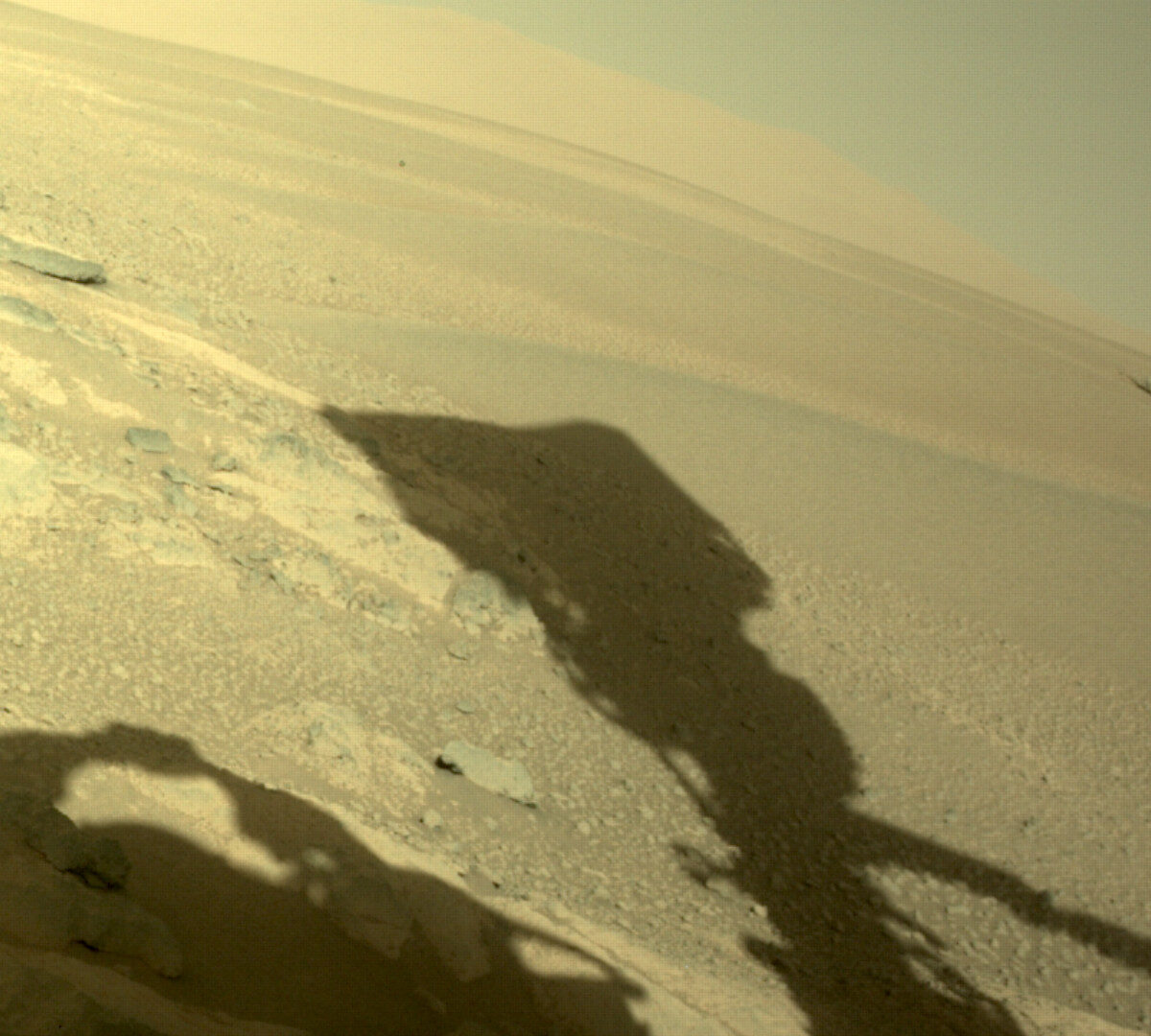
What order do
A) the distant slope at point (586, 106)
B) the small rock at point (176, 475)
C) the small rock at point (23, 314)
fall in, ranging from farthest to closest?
the distant slope at point (586, 106) < the small rock at point (23, 314) < the small rock at point (176, 475)

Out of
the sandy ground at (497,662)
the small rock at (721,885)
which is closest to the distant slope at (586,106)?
the sandy ground at (497,662)

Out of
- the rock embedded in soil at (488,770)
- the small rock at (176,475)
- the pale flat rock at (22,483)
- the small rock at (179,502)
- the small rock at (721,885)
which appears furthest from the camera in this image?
the small rock at (176,475)

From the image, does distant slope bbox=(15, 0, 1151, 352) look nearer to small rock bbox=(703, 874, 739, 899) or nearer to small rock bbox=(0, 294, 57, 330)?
small rock bbox=(0, 294, 57, 330)

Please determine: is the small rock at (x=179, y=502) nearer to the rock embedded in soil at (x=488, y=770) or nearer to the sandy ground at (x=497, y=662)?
the sandy ground at (x=497, y=662)

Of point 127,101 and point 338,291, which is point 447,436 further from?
point 127,101

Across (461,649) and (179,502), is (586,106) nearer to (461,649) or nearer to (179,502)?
(461,649)

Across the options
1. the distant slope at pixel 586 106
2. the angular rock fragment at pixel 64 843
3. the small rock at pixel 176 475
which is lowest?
the angular rock fragment at pixel 64 843

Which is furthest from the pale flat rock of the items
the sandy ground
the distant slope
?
the distant slope

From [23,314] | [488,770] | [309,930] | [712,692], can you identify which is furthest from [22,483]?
[712,692]
